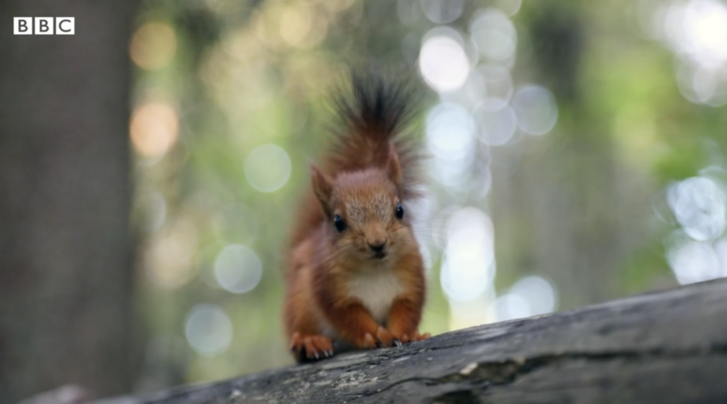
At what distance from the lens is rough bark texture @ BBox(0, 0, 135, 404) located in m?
3.49

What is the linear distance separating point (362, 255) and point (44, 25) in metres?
2.65

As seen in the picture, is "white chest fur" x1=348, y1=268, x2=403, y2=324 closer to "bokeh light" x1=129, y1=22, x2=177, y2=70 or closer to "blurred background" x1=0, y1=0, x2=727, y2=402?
"blurred background" x1=0, y1=0, x2=727, y2=402

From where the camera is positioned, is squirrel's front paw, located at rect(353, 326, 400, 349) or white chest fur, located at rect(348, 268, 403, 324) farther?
white chest fur, located at rect(348, 268, 403, 324)

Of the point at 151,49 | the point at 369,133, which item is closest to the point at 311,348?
the point at 369,133

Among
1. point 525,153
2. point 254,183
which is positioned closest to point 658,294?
point 525,153

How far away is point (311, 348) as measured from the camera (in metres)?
2.09

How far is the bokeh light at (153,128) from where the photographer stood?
6914 mm

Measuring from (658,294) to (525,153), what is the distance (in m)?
7.36

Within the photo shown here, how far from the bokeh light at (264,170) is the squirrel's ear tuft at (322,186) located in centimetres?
→ 695

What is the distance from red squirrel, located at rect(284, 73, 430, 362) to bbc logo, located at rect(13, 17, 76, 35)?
220 centimetres

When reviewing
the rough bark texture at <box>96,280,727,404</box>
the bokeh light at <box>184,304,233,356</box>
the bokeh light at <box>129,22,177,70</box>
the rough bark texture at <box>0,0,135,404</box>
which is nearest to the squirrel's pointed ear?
the rough bark texture at <box>96,280,727,404</box>

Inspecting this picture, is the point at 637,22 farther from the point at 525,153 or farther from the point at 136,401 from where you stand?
the point at 136,401

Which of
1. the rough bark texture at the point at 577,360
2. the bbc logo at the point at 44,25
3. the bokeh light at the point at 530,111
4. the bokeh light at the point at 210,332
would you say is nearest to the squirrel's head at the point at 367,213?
the rough bark texture at the point at 577,360

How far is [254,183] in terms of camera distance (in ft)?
31.7
